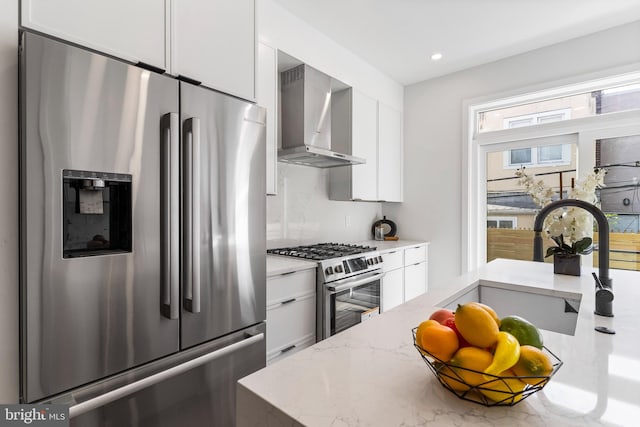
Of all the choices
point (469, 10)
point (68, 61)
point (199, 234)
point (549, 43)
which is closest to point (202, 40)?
point (68, 61)

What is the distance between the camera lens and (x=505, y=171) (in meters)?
3.48

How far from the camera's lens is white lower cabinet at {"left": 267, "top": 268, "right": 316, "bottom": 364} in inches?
77.3

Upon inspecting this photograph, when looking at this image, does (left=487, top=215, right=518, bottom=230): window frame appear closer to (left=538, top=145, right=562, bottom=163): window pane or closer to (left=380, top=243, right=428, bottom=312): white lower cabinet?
(left=538, top=145, right=562, bottom=163): window pane

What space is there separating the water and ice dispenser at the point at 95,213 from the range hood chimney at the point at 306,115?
4.76ft

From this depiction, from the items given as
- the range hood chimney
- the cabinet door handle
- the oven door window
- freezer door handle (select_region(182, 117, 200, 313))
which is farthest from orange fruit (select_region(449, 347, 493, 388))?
the range hood chimney

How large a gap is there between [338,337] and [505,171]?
3.34 m

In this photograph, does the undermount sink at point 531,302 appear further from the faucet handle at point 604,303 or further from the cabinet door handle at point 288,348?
the cabinet door handle at point 288,348

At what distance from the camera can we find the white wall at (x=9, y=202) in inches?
40.8

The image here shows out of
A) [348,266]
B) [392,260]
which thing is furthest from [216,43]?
[392,260]

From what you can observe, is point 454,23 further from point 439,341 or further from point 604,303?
point 439,341

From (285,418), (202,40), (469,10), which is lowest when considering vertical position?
(285,418)

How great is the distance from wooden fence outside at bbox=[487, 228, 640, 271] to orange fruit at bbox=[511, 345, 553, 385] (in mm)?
3010

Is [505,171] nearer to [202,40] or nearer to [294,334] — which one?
[294,334]

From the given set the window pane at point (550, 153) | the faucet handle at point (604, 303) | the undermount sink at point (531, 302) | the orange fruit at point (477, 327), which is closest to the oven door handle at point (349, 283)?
the undermount sink at point (531, 302)
